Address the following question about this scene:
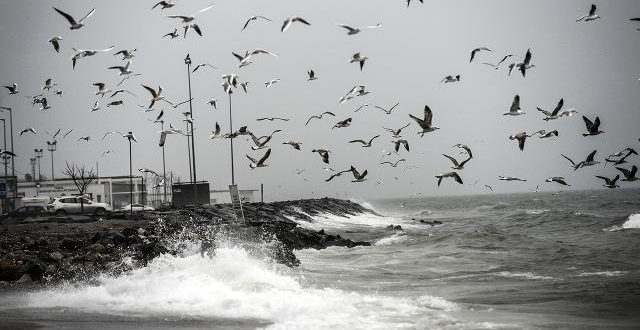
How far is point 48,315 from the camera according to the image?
1108cm

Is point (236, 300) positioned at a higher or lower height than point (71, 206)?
lower

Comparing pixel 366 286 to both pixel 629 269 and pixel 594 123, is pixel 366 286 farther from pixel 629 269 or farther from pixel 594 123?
pixel 629 269

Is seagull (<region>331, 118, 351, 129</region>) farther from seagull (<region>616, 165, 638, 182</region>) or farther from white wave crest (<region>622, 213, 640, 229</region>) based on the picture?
white wave crest (<region>622, 213, 640, 229</region>)

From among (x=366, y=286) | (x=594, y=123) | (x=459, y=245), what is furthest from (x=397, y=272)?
(x=459, y=245)

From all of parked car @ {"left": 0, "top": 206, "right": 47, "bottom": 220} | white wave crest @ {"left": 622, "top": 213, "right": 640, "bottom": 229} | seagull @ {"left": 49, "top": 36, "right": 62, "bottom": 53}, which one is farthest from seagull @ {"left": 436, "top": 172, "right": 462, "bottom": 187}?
parked car @ {"left": 0, "top": 206, "right": 47, "bottom": 220}

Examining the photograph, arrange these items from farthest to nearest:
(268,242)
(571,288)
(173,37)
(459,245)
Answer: (459,245), (268,242), (173,37), (571,288)

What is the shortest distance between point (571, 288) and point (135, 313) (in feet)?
33.4

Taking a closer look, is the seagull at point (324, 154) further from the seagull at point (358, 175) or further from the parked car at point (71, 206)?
the parked car at point (71, 206)

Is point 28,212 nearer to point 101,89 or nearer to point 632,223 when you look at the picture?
point 101,89

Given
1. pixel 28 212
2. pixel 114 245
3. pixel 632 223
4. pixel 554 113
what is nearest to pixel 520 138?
pixel 554 113

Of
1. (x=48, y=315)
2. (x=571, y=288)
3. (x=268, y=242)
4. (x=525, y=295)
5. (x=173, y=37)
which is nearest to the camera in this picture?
(x=48, y=315)

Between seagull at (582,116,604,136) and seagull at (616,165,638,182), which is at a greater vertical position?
seagull at (582,116,604,136)

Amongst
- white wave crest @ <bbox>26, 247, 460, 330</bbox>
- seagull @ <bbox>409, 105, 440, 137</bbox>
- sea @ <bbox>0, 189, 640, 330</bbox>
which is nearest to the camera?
sea @ <bbox>0, 189, 640, 330</bbox>

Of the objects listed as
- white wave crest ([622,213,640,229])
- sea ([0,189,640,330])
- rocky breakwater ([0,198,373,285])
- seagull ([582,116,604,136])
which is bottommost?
white wave crest ([622,213,640,229])
